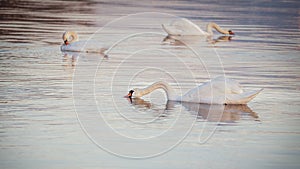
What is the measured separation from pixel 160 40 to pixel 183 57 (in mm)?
4422

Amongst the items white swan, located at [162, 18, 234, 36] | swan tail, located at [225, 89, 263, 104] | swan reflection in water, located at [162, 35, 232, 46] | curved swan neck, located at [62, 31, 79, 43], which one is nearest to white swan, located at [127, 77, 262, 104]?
swan tail, located at [225, 89, 263, 104]

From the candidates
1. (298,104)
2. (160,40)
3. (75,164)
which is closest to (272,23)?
(160,40)

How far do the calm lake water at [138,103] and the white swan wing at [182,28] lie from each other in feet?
1.25

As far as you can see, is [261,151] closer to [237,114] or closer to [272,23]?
[237,114]

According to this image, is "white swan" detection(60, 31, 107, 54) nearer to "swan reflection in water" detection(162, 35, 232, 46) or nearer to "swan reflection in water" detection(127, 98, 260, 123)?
"swan reflection in water" detection(162, 35, 232, 46)

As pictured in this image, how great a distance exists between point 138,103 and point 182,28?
12728 mm

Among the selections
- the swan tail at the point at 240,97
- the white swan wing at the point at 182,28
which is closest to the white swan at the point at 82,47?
the white swan wing at the point at 182,28

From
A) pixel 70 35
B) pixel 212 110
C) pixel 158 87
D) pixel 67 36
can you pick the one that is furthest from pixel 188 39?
pixel 212 110

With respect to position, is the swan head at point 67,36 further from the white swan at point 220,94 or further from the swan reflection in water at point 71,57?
the white swan at point 220,94

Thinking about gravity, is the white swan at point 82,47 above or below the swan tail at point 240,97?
above

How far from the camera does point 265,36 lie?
27.2 meters

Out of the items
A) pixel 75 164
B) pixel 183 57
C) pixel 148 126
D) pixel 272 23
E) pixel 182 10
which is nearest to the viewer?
pixel 75 164

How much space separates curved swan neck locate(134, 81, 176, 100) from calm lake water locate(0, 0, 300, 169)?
0.14 meters

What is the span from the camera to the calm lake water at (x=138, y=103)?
37.3 feet
